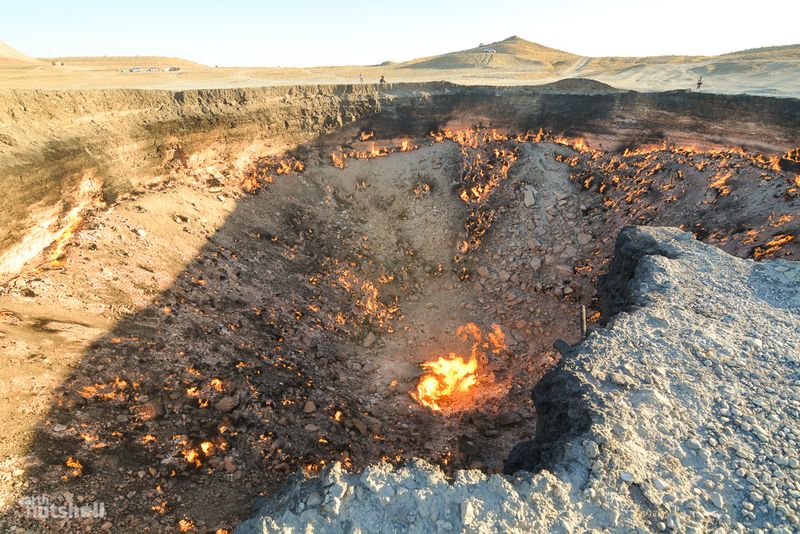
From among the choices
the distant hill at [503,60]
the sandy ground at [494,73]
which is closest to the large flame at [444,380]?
the sandy ground at [494,73]

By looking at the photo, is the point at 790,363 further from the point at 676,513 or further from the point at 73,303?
the point at 73,303

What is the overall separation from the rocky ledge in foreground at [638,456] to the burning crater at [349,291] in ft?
8.00

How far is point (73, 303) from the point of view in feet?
29.2

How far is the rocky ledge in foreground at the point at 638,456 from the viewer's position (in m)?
4.82

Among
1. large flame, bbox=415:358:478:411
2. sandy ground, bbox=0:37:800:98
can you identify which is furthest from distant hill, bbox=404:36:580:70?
large flame, bbox=415:358:478:411

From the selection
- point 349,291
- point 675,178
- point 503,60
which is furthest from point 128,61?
point 675,178

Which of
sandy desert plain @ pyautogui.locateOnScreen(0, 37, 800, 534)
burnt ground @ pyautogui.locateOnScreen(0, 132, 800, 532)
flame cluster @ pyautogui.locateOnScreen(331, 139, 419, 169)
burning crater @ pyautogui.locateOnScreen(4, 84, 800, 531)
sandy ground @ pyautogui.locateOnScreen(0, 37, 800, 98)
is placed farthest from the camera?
flame cluster @ pyautogui.locateOnScreen(331, 139, 419, 169)

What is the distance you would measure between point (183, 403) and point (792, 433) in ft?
34.4

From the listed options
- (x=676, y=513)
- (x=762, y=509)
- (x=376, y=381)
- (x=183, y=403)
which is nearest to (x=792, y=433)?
(x=762, y=509)

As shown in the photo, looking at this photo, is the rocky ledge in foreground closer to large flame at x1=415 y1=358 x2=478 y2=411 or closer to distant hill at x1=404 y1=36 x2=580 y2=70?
large flame at x1=415 y1=358 x2=478 y2=411

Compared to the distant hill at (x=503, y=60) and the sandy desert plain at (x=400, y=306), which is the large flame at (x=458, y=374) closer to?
the sandy desert plain at (x=400, y=306)

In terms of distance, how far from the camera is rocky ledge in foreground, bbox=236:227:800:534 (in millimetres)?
4816

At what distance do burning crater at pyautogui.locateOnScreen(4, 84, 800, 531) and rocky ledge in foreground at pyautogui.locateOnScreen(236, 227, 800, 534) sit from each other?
2437mm

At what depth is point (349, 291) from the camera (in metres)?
14.2
